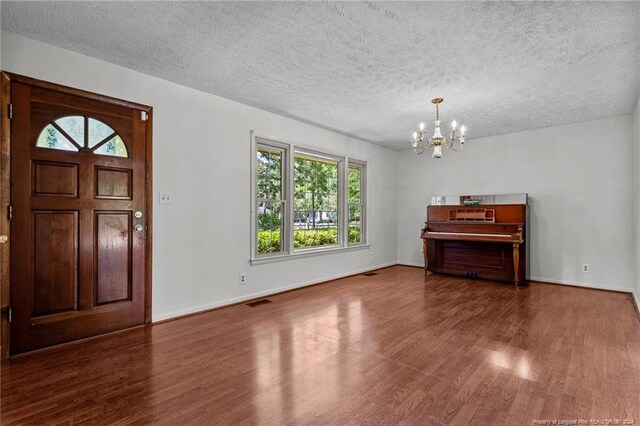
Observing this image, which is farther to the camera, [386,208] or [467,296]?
[386,208]

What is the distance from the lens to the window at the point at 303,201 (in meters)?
4.23

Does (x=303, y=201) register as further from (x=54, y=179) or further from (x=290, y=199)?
(x=54, y=179)

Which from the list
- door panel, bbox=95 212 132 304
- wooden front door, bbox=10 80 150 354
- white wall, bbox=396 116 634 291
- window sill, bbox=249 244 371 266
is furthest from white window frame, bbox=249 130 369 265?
white wall, bbox=396 116 634 291

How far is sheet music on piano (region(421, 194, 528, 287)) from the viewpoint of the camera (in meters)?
4.79

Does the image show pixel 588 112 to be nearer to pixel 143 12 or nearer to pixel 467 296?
pixel 467 296

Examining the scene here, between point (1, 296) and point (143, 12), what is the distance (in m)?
2.28

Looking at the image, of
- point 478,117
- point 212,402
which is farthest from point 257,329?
point 478,117

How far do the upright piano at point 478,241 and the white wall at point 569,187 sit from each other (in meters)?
0.43

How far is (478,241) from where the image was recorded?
4.99m

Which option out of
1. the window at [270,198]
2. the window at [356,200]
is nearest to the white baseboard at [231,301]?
the window at [270,198]

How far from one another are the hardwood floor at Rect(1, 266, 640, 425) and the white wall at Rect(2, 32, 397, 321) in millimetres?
450

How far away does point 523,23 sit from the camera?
7.27ft

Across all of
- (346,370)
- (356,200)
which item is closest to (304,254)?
(356,200)

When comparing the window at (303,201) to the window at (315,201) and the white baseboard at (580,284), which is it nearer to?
the window at (315,201)
